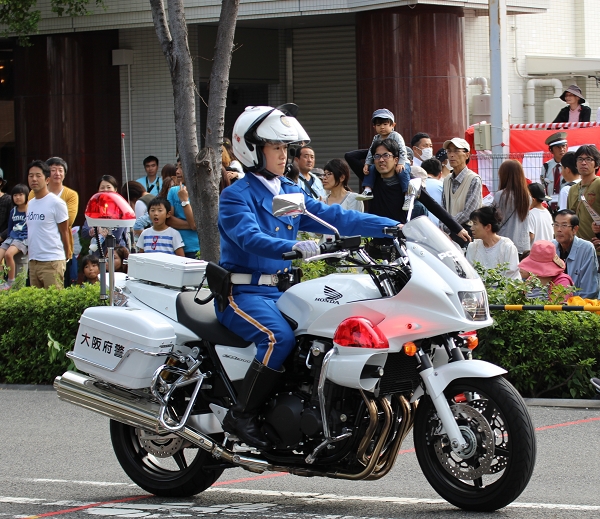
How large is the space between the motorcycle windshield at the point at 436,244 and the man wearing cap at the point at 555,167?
935 cm

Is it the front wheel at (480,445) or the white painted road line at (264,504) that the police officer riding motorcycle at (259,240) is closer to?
the white painted road line at (264,504)

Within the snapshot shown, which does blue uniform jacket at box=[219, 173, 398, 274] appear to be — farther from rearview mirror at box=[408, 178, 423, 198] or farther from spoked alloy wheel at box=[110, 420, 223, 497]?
spoked alloy wheel at box=[110, 420, 223, 497]

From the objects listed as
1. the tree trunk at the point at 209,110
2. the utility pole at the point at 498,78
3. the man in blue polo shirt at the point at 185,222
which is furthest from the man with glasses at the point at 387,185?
the utility pole at the point at 498,78

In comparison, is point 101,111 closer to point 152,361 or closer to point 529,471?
point 152,361

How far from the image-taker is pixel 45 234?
41.8ft

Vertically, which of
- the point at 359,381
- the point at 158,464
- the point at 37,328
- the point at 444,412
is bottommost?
the point at 158,464

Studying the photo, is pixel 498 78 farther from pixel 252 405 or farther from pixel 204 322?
pixel 252 405

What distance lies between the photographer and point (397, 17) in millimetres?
18859

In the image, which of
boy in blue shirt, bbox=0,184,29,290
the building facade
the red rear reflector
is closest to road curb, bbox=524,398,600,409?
the red rear reflector

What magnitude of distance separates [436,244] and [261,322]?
3.38 ft

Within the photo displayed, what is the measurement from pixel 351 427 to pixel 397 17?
14319 millimetres

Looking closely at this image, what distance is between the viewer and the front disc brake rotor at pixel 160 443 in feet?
20.9

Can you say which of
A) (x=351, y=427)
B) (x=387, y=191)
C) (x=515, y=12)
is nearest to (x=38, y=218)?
(x=387, y=191)

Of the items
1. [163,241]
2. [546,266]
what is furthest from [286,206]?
[163,241]
